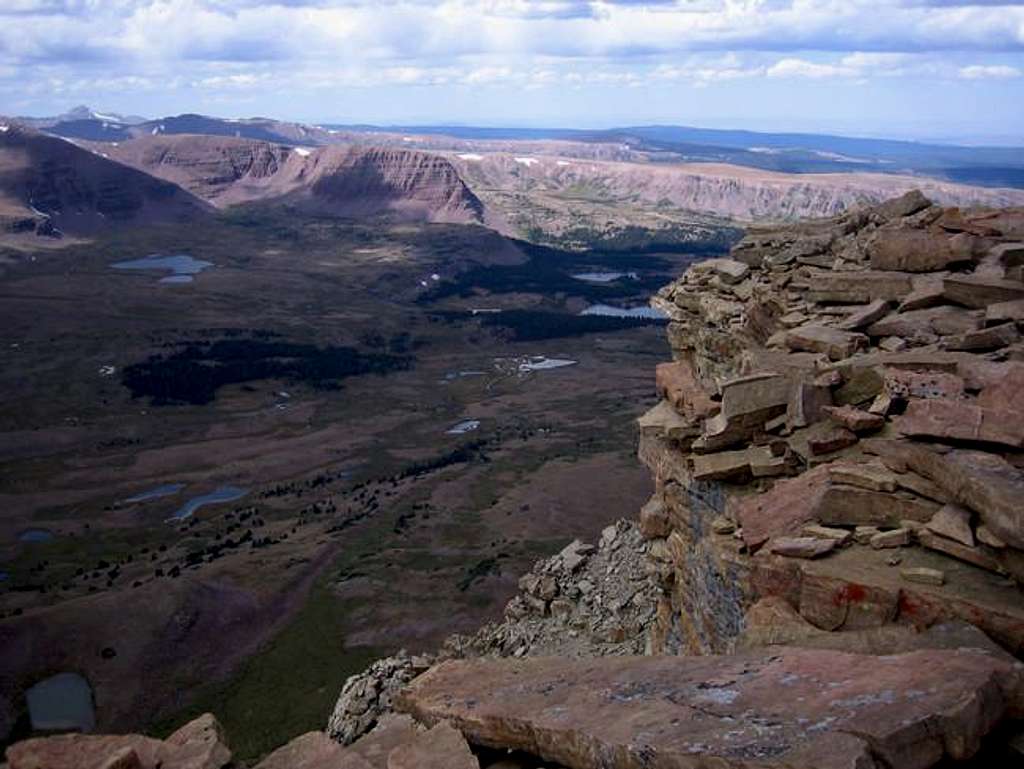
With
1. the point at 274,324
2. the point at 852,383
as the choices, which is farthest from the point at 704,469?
the point at 274,324

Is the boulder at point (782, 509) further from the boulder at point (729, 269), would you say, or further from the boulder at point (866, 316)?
the boulder at point (729, 269)

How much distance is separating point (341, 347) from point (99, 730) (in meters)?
91.1

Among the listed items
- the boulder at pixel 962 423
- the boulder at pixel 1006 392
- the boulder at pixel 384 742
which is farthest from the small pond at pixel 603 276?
the boulder at pixel 384 742

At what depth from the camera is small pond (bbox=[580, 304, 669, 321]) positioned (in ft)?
510

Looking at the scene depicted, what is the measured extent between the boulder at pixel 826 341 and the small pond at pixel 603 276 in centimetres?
16850

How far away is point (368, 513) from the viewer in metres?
61.3

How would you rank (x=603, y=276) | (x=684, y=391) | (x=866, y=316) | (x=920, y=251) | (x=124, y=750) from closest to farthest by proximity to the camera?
(x=124, y=750) < (x=866, y=316) < (x=920, y=251) < (x=684, y=391) < (x=603, y=276)

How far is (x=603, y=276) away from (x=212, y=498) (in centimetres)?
13373

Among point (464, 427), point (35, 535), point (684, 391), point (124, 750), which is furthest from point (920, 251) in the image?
point (464, 427)

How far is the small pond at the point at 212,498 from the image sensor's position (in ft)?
214

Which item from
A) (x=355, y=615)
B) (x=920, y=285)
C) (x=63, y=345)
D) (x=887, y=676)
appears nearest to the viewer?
(x=887, y=676)

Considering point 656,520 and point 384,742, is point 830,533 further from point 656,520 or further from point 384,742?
point 656,520

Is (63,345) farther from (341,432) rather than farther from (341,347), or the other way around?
(341,432)

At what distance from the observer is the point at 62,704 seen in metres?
36.5
